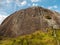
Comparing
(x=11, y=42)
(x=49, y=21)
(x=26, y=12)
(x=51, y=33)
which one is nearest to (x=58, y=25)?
(x=49, y=21)

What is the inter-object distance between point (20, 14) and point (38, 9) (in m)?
13.8

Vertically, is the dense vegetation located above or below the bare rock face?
below

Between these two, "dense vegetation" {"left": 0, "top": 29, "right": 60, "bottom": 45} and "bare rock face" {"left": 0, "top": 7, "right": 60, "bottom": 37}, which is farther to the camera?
"bare rock face" {"left": 0, "top": 7, "right": 60, "bottom": 37}

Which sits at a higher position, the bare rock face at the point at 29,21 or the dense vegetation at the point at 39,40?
the bare rock face at the point at 29,21

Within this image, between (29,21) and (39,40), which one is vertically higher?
(29,21)

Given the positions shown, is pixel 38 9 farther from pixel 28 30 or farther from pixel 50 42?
pixel 50 42

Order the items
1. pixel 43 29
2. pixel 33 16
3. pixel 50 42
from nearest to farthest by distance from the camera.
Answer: pixel 50 42, pixel 43 29, pixel 33 16

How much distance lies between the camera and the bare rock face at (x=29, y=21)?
124 meters

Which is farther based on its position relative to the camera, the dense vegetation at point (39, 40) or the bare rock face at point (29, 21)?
the bare rock face at point (29, 21)

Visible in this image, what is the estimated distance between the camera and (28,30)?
12431 centimetres

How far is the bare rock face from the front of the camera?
124 m

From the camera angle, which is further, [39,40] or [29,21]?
[29,21]

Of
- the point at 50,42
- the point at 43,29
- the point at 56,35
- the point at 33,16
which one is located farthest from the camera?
the point at 33,16

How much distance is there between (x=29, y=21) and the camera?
126 meters
